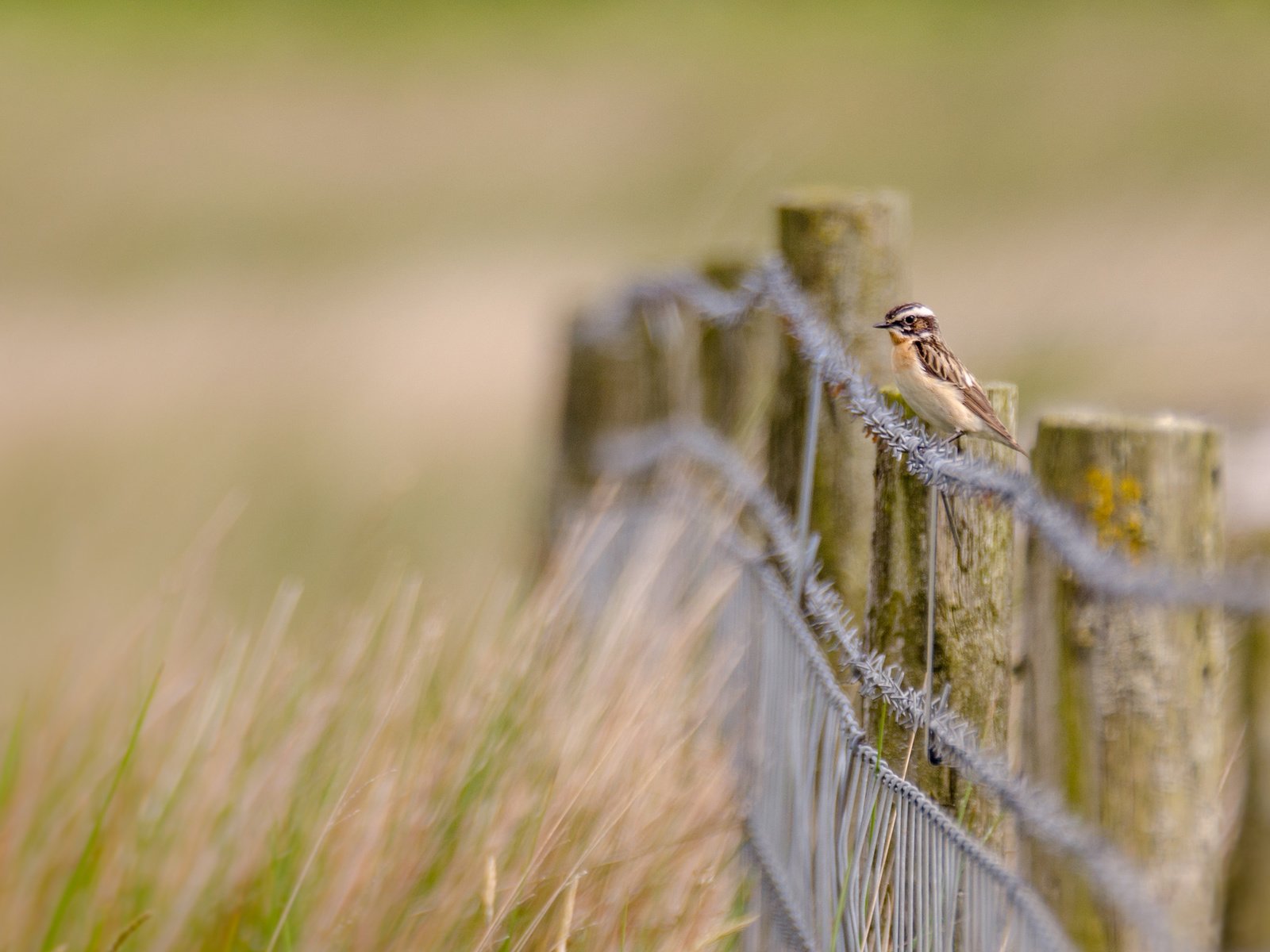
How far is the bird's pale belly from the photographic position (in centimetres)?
157

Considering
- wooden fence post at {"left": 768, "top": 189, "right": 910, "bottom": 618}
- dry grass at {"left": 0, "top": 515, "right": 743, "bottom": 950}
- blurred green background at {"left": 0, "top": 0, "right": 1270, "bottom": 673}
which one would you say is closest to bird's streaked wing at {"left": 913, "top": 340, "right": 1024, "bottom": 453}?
wooden fence post at {"left": 768, "top": 189, "right": 910, "bottom": 618}

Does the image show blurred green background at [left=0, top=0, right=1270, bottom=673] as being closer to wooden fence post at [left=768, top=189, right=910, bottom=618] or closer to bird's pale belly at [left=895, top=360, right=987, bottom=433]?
wooden fence post at [left=768, top=189, right=910, bottom=618]

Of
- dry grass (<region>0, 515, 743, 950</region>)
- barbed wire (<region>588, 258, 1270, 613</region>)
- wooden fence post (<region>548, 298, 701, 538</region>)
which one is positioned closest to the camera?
barbed wire (<region>588, 258, 1270, 613</region>)

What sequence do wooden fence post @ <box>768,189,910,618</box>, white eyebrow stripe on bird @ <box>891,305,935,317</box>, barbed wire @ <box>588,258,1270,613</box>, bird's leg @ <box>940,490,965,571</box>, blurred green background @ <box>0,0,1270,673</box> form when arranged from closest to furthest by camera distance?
1. barbed wire @ <box>588,258,1270,613</box>
2. bird's leg @ <box>940,490,965,571</box>
3. white eyebrow stripe on bird @ <box>891,305,935,317</box>
4. wooden fence post @ <box>768,189,910,618</box>
5. blurred green background @ <box>0,0,1270,673</box>

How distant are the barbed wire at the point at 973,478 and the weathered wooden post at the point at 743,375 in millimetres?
171

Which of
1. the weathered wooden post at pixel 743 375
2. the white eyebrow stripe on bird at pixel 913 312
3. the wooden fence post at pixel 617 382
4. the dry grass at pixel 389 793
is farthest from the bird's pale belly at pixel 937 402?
the wooden fence post at pixel 617 382

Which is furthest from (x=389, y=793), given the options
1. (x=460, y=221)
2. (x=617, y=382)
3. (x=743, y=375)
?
(x=460, y=221)

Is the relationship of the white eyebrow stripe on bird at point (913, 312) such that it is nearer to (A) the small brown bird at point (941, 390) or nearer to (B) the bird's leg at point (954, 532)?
(A) the small brown bird at point (941, 390)

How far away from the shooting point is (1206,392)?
2.87 m

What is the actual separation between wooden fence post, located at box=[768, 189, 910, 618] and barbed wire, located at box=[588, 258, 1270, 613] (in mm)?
47

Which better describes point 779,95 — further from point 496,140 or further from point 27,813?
point 27,813

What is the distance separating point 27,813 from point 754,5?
49.7 ft

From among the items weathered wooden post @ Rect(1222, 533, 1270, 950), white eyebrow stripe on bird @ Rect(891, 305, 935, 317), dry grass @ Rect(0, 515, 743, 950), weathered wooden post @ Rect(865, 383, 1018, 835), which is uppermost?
white eyebrow stripe on bird @ Rect(891, 305, 935, 317)

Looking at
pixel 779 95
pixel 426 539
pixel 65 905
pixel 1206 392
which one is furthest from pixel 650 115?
pixel 65 905
